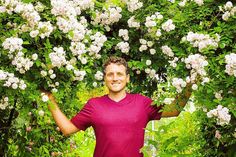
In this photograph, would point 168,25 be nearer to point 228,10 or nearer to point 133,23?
point 133,23

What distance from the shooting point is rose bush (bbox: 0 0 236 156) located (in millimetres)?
3766

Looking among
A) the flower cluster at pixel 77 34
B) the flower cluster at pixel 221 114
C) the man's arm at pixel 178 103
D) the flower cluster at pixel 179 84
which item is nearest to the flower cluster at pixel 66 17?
the flower cluster at pixel 77 34

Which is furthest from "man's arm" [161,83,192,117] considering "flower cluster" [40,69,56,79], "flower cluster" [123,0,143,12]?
"flower cluster" [123,0,143,12]

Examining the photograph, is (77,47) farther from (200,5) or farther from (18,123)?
(18,123)

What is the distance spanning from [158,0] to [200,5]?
2.72 feet

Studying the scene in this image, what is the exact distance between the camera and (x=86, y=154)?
854 cm

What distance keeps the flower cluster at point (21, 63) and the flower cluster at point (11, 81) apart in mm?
86

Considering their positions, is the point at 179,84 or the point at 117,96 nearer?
the point at 179,84

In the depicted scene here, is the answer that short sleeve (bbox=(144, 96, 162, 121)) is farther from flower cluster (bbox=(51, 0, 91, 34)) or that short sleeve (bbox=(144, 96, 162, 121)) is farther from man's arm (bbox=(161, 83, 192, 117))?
flower cluster (bbox=(51, 0, 91, 34))

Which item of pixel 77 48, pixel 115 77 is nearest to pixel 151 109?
pixel 115 77

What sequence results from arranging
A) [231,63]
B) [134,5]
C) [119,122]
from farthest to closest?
[134,5] → [119,122] → [231,63]

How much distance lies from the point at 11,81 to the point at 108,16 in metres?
1.42

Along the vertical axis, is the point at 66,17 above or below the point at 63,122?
above

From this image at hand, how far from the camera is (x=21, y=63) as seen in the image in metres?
4.13
